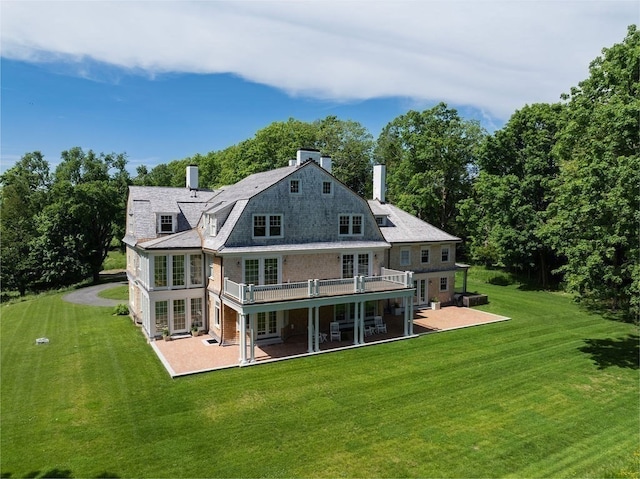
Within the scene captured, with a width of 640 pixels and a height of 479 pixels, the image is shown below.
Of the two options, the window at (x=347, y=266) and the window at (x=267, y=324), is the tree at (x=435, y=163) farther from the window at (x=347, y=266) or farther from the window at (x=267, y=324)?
the window at (x=267, y=324)

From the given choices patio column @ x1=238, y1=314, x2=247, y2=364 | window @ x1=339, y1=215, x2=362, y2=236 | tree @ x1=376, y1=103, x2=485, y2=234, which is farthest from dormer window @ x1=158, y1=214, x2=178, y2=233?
tree @ x1=376, y1=103, x2=485, y2=234

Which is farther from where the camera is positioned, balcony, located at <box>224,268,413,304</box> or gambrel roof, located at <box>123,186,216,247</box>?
gambrel roof, located at <box>123,186,216,247</box>

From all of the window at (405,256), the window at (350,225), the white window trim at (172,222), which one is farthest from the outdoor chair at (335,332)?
the white window trim at (172,222)

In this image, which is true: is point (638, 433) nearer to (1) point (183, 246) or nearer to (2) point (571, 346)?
(2) point (571, 346)

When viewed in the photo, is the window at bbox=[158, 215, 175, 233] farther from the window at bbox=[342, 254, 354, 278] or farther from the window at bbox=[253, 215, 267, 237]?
the window at bbox=[342, 254, 354, 278]

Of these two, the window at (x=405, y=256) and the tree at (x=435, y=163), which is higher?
the tree at (x=435, y=163)

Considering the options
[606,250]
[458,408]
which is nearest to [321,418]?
[458,408]

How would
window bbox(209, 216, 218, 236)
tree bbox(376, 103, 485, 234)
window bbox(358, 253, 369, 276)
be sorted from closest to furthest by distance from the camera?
window bbox(209, 216, 218, 236), window bbox(358, 253, 369, 276), tree bbox(376, 103, 485, 234)
